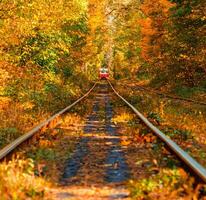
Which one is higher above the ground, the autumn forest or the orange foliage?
the orange foliage

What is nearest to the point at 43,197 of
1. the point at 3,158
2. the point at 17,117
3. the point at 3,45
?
the point at 3,158

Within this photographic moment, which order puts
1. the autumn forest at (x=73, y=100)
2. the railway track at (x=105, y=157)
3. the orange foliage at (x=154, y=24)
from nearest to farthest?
the autumn forest at (x=73, y=100), the railway track at (x=105, y=157), the orange foliage at (x=154, y=24)

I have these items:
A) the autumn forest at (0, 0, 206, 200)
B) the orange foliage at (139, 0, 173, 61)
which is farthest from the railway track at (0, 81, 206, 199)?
the orange foliage at (139, 0, 173, 61)

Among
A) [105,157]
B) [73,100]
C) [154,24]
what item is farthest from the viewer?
[154,24]

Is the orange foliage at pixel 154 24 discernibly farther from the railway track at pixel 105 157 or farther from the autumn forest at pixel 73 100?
the railway track at pixel 105 157

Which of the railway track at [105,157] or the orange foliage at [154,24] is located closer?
the railway track at [105,157]

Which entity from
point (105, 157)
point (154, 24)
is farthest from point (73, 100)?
point (154, 24)

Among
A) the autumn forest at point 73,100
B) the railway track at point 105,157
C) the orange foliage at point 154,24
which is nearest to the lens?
the autumn forest at point 73,100

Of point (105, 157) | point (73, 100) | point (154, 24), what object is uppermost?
point (154, 24)

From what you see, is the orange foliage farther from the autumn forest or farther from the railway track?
the railway track

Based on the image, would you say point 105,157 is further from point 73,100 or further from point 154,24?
point 154,24

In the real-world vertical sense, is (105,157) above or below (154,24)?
below

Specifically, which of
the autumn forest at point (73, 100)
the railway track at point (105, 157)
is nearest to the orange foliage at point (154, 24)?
the autumn forest at point (73, 100)

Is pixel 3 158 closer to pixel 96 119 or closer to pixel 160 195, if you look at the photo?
pixel 160 195
